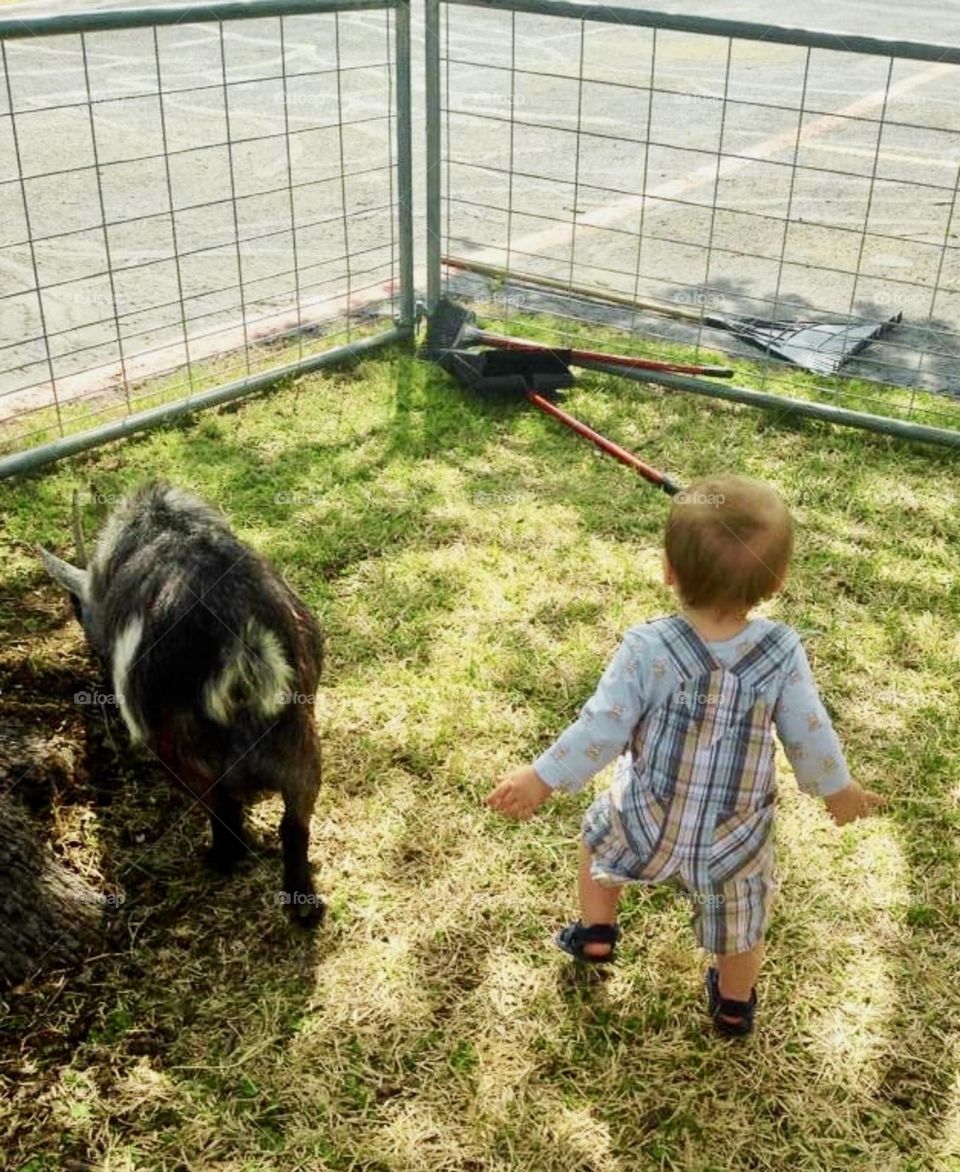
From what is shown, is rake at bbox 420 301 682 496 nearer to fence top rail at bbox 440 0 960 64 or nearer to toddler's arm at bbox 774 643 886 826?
fence top rail at bbox 440 0 960 64

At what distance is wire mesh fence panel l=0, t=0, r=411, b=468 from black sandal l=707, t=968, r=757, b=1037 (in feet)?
11.4

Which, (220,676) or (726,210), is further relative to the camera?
(726,210)

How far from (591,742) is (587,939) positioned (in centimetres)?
67

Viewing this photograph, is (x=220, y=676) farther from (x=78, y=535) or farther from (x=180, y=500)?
(x=78, y=535)

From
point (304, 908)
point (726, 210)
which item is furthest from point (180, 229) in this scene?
point (304, 908)

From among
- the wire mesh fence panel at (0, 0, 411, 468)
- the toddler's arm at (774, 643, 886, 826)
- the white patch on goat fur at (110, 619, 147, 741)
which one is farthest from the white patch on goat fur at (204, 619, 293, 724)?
the wire mesh fence panel at (0, 0, 411, 468)

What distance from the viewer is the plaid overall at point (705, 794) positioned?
2.35 metres

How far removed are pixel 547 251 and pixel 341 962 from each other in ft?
18.5

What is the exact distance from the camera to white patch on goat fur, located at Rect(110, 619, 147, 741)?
287cm

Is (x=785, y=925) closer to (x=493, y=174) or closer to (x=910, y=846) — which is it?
(x=910, y=846)

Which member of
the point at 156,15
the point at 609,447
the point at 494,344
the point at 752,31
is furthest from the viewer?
the point at 494,344

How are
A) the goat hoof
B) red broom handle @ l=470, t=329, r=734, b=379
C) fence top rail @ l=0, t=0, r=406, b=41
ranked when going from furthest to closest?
1. red broom handle @ l=470, t=329, r=734, b=379
2. fence top rail @ l=0, t=0, r=406, b=41
3. the goat hoof

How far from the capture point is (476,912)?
119 inches

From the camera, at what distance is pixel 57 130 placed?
968 centimetres
